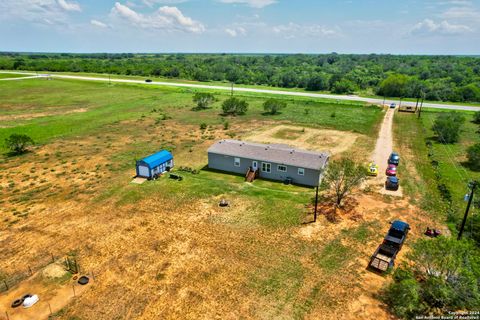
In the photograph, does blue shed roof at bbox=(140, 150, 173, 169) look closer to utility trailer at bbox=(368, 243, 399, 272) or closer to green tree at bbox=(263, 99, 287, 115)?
utility trailer at bbox=(368, 243, 399, 272)

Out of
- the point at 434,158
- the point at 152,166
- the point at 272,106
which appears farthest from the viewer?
the point at 272,106

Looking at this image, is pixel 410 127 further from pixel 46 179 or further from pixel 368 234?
pixel 46 179

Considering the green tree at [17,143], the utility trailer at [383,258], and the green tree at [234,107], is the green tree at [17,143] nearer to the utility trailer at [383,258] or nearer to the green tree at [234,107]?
the green tree at [234,107]

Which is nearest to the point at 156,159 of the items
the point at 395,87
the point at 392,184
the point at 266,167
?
the point at 266,167

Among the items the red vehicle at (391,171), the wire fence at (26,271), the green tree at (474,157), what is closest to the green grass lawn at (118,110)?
the green tree at (474,157)

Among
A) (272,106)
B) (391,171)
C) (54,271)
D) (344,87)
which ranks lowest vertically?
(54,271)

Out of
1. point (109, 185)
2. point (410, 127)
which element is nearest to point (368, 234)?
point (109, 185)

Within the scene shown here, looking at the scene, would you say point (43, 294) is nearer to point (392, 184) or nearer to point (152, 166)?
point (152, 166)
